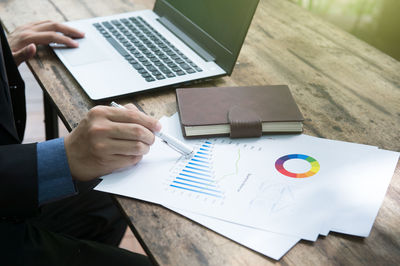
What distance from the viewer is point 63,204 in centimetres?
114

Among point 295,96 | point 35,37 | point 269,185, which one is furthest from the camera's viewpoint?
point 35,37

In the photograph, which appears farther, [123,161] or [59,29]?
[59,29]

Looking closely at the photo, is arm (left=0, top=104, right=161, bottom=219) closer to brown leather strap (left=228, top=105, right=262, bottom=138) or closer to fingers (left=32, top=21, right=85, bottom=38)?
brown leather strap (left=228, top=105, right=262, bottom=138)

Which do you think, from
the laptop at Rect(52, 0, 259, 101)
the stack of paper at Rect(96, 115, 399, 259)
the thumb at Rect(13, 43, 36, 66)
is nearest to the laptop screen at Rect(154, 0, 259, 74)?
the laptop at Rect(52, 0, 259, 101)

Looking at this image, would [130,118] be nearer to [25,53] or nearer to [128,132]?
[128,132]

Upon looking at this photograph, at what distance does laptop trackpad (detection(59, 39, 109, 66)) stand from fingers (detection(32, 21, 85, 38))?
0.03 m

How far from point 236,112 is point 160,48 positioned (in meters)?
0.33

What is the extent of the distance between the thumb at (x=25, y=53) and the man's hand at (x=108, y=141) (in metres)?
0.38

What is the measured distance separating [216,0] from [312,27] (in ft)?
1.37

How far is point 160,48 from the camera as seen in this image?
1.03m

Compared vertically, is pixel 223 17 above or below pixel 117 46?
above

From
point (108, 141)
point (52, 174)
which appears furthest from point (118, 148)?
point (52, 174)

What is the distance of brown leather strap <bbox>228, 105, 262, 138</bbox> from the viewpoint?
0.78 meters

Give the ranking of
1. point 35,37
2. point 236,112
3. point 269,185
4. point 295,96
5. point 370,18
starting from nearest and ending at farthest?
point 269,185, point 236,112, point 295,96, point 35,37, point 370,18
